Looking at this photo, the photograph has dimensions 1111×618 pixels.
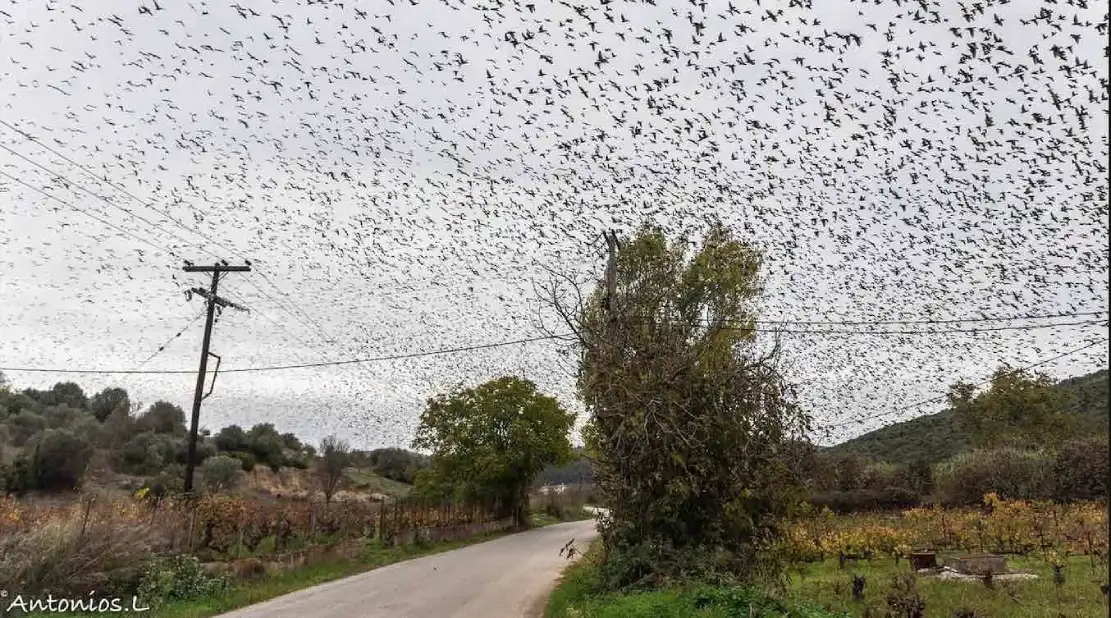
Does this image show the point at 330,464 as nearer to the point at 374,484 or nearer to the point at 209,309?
the point at 374,484

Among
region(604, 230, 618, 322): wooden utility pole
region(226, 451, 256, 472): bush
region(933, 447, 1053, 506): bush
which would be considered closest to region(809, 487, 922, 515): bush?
region(933, 447, 1053, 506): bush

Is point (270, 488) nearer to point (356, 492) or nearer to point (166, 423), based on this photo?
point (356, 492)

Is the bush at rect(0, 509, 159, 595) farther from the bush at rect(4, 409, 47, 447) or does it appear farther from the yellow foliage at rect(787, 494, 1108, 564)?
the bush at rect(4, 409, 47, 447)

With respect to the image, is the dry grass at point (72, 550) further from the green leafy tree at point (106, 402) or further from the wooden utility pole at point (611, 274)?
the green leafy tree at point (106, 402)

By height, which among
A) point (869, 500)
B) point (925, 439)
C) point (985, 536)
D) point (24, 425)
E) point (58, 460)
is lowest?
point (985, 536)

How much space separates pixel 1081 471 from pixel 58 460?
4531cm

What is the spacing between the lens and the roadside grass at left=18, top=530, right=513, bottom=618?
40.8ft

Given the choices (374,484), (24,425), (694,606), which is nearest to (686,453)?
(694,606)

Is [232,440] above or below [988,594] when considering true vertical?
above

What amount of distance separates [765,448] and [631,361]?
2727 mm

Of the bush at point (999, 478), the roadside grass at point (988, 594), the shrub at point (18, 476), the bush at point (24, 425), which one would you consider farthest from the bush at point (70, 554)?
the bush at point (24, 425)

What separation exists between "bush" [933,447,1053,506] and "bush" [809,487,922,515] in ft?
4.90

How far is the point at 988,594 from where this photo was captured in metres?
11.7

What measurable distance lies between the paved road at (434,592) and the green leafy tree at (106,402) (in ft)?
143
